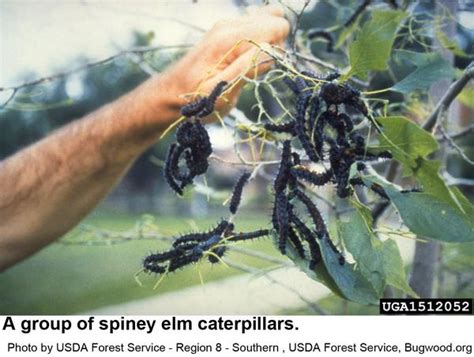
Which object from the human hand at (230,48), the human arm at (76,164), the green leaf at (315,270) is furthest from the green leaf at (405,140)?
the human arm at (76,164)

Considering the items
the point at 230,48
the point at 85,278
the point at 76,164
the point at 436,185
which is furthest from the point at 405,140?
the point at 85,278

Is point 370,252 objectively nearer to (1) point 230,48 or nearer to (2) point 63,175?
(1) point 230,48

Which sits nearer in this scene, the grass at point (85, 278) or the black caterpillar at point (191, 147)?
the black caterpillar at point (191, 147)

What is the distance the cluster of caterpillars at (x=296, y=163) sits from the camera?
479 millimetres

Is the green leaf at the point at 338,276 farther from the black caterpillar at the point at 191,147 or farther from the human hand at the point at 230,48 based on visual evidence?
the human hand at the point at 230,48

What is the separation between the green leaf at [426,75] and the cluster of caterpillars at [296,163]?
Result: 0.09 metres

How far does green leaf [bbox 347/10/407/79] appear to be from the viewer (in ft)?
1.65

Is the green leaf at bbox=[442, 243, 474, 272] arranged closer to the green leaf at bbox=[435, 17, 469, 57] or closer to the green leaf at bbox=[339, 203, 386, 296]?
the green leaf at bbox=[435, 17, 469, 57]

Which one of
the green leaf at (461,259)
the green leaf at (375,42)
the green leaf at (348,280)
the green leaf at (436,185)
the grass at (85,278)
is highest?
the green leaf at (375,42)

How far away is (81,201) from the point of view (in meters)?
1.07

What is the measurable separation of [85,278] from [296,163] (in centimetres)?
211

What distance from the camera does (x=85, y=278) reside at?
249 centimetres
